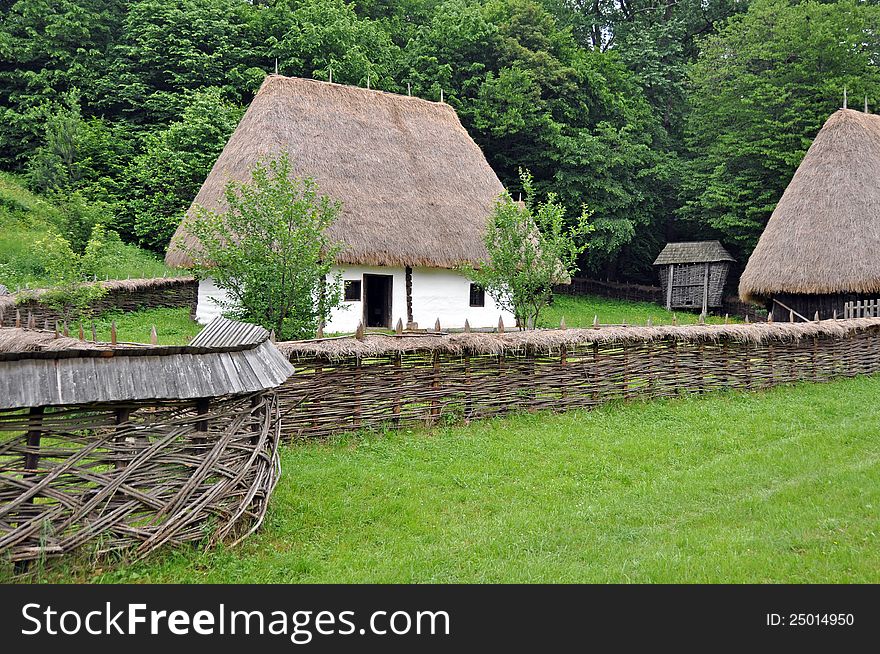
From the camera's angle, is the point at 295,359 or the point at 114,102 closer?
the point at 295,359

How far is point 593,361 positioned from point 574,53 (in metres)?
23.8

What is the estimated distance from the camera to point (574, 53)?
30.3 m

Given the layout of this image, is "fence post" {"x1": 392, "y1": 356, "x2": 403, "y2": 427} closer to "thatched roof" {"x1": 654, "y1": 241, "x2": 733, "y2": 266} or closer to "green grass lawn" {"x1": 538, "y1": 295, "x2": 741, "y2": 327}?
"green grass lawn" {"x1": 538, "y1": 295, "x2": 741, "y2": 327}

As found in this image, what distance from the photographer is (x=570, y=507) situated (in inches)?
243

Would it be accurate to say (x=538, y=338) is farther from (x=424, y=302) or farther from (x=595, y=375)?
(x=424, y=302)

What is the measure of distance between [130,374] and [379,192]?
14.8m

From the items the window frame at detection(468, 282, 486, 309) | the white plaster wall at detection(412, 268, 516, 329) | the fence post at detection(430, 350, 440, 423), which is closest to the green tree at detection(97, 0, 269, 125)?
the white plaster wall at detection(412, 268, 516, 329)

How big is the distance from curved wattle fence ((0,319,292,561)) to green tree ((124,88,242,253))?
20676 mm

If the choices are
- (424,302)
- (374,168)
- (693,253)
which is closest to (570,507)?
(424,302)

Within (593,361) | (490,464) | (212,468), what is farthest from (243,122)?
(212,468)

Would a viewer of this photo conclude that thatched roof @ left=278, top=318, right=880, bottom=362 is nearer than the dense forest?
Yes

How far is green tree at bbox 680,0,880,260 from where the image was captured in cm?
2719

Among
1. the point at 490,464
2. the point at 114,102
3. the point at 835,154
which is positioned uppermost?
the point at 114,102

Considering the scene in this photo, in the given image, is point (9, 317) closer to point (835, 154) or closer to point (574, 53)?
Answer: point (835, 154)
